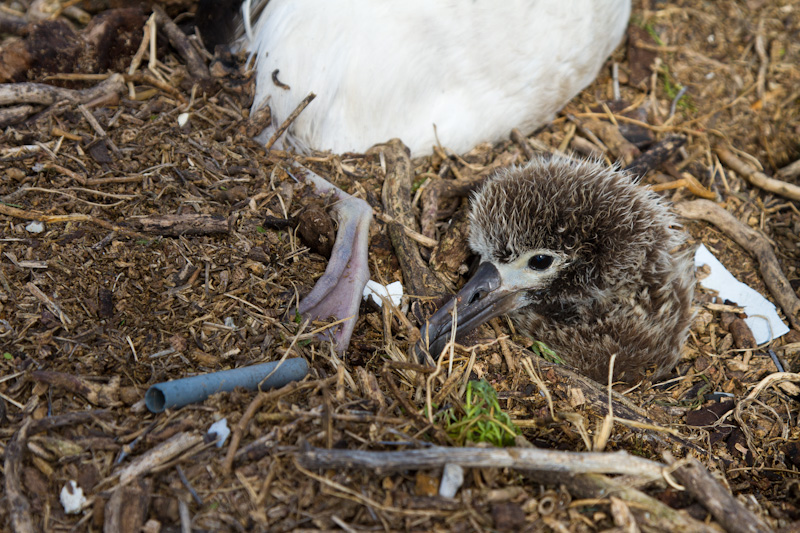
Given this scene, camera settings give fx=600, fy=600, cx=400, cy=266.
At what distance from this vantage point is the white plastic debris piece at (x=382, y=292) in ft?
10.4

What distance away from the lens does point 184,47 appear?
389 cm

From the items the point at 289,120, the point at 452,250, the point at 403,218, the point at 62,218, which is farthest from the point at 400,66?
the point at 62,218

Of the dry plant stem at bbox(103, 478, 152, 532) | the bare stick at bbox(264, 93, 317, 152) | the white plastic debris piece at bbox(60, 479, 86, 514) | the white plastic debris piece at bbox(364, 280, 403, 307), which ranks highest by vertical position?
the bare stick at bbox(264, 93, 317, 152)

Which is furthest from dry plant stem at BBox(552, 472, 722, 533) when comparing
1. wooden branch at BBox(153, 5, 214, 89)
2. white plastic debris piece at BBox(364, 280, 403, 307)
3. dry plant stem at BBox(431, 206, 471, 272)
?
wooden branch at BBox(153, 5, 214, 89)

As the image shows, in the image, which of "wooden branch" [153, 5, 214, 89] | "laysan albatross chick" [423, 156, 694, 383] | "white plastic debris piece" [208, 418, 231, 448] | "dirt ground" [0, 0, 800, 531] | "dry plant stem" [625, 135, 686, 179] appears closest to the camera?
"dirt ground" [0, 0, 800, 531]

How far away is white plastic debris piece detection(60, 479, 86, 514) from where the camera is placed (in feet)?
6.77

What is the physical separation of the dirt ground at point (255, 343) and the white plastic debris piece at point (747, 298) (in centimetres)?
8

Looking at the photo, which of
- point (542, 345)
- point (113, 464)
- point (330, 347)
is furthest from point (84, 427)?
point (542, 345)

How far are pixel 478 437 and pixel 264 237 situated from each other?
1.49 m

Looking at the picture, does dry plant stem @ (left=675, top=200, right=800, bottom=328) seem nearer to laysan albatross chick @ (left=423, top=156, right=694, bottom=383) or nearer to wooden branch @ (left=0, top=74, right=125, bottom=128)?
laysan albatross chick @ (left=423, top=156, right=694, bottom=383)

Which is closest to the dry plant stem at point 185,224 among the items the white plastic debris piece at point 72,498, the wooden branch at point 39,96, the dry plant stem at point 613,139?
the wooden branch at point 39,96

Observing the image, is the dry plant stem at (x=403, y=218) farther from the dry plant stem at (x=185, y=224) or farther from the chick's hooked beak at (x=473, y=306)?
the dry plant stem at (x=185, y=224)

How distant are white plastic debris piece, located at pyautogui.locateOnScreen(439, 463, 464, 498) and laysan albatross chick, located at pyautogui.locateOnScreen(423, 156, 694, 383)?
3.48ft

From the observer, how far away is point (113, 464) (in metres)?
2.16
